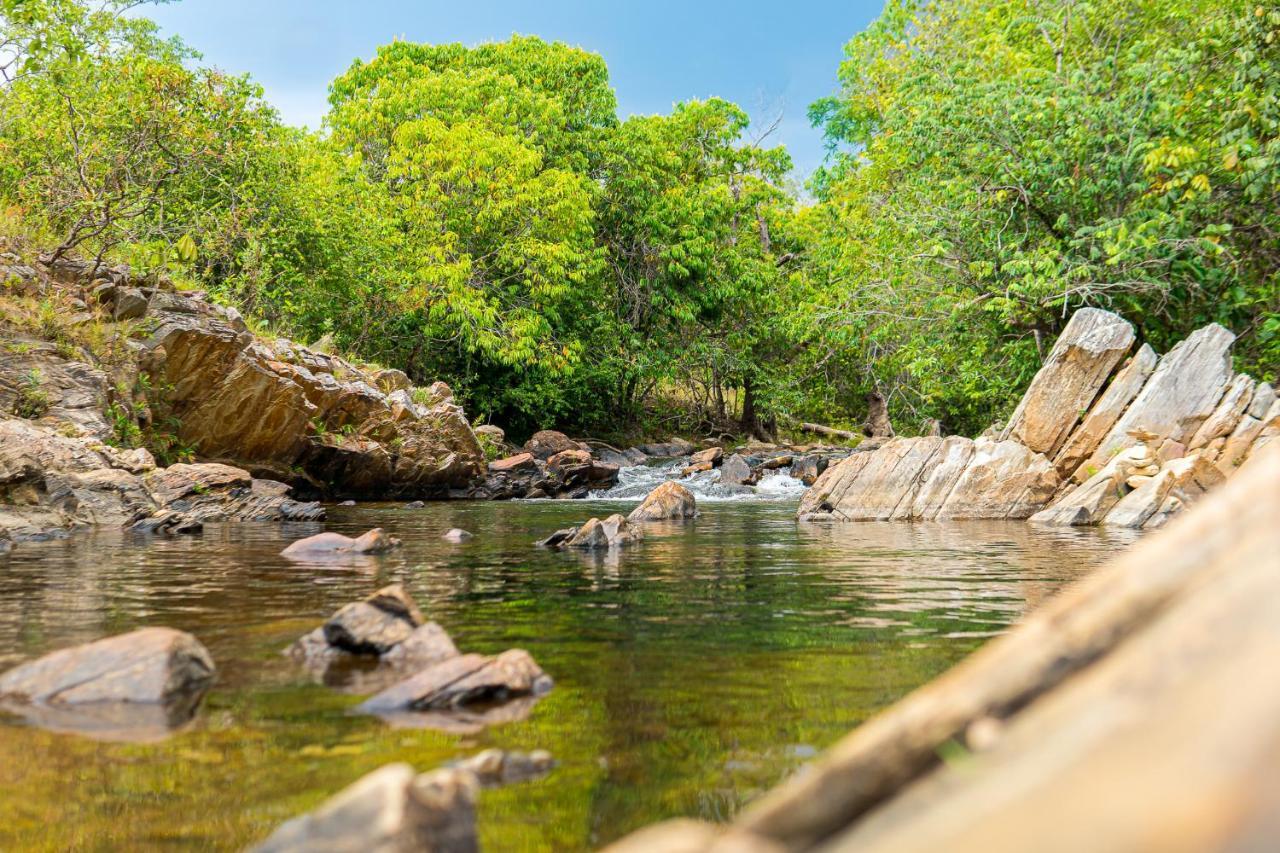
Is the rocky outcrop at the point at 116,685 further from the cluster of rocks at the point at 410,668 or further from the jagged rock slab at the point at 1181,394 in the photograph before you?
the jagged rock slab at the point at 1181,394

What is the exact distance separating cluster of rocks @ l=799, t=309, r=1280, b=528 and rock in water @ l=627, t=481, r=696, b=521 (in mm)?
2246

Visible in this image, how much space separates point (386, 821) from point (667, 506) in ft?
54.7

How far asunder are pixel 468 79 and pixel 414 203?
245 inches

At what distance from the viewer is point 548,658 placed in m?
6.09

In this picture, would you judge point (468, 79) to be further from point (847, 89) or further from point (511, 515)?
point (511, 515)

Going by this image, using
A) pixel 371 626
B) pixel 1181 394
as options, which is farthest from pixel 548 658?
pixel 1181 394

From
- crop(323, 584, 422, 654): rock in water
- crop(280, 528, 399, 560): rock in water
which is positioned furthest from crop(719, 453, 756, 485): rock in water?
crop(323, 584, 422, 654): rock in water

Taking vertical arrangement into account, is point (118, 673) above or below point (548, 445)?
below

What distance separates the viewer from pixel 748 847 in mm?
1637

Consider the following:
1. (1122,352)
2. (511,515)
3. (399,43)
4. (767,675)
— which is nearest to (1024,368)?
(1122,352)

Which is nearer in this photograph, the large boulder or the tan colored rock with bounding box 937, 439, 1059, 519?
the tan colored rock with bounding box 937, 439, 1059, 519

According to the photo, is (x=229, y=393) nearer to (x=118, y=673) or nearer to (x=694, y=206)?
(x=118, y=673)

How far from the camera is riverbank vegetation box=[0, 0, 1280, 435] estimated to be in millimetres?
20656

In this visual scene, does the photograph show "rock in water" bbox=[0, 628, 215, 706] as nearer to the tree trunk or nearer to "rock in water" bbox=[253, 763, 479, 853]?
"rock in water" bbox=[253, 763, 479, 853]
